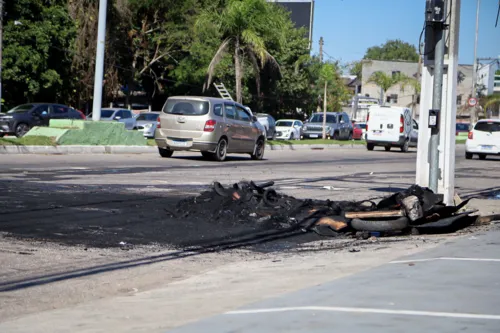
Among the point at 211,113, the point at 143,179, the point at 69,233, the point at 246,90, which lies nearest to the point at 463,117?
the point at 246,90

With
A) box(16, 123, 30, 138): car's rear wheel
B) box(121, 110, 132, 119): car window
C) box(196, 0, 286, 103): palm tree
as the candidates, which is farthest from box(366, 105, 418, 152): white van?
box(16, 123, 30, 138): car's rear wheel

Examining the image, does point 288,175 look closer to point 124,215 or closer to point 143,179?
point 143,179

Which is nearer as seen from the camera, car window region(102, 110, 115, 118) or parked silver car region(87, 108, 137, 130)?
parked silver car region(87, 108, 137, 130)

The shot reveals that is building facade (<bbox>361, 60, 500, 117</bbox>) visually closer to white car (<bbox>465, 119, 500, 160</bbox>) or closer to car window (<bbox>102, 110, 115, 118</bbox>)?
car window (<bbox>102, 110, 115, 118</bbox>)

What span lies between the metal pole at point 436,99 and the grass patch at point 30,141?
16209 mm

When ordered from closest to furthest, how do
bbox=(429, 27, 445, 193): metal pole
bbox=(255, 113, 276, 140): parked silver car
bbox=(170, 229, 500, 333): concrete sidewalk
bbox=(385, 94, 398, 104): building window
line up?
bbox=(170, 229, 500, 333): concrete sidewalk → bbox=(429, 27, 445, 193): metal pole → bbox=(255, 113, 276, 140): parked silver car → bbox=(385, 94, 398, 104): building window

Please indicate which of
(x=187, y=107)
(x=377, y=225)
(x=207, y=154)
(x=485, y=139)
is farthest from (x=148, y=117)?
(x=377, y=225)

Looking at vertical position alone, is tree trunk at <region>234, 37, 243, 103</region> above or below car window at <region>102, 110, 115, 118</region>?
above

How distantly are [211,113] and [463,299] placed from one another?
19.3m

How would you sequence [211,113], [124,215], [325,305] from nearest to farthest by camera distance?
[325,305] → [124,215] → [211,113]

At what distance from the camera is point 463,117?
112m

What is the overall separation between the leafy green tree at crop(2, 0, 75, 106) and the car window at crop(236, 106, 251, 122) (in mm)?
21246

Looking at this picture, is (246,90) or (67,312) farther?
(246,90)

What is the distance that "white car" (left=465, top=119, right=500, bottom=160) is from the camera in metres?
35.3
